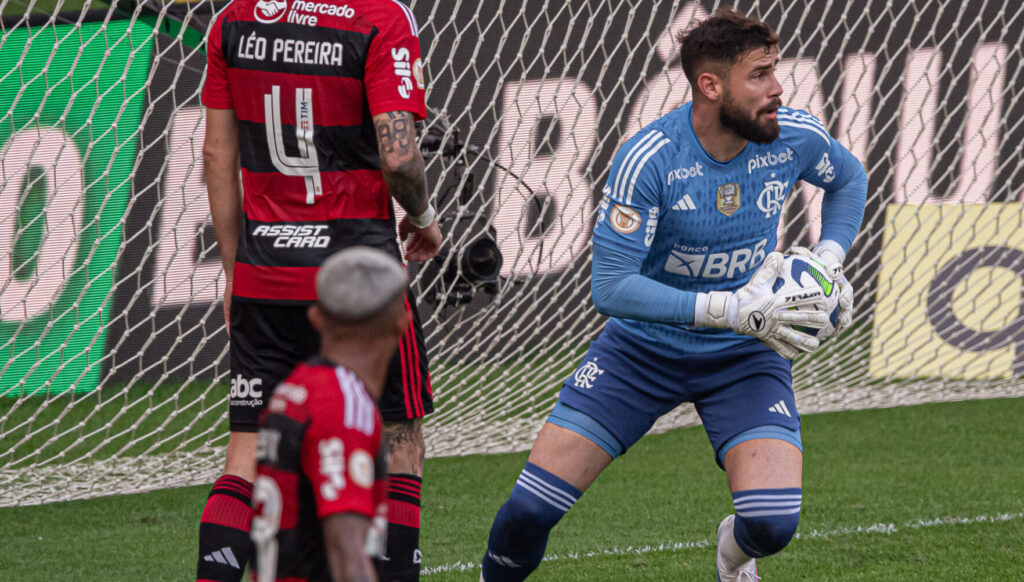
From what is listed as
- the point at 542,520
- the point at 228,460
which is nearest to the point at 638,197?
the point at 542,520

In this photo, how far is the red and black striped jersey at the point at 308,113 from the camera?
2725 mm

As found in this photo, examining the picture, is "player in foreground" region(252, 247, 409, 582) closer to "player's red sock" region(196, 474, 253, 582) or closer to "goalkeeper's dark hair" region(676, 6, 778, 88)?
"player's red sock" region(196, 474, 253, 582)

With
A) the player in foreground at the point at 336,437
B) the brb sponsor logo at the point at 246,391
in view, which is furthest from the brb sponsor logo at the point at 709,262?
the player in foreground at the point at 336,437

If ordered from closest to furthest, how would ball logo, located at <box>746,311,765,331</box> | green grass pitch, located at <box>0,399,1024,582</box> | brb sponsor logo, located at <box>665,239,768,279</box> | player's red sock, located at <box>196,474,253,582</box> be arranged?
player's red sock, located at <box>196,474,253,582</box>
ball logo, located at <box>746,311,765,331</box>
brb sponsor logo, located at <box>665,239,768,279</box>
green grass pitch, located at <box>0,399,1024,582</box>

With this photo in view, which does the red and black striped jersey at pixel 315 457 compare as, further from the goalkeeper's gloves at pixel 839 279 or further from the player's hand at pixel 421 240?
the goalkeeper's gloves at pixel 839 279

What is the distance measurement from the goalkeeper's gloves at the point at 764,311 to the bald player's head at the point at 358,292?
138 cm

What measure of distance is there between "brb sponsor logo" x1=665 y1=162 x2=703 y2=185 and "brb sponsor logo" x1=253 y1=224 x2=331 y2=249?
3.16ft

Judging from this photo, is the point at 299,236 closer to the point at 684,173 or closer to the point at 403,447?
the point at 403,447

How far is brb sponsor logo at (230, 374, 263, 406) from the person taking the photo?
108 inches

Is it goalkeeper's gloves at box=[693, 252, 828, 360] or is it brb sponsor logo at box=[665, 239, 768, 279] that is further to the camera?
brb sponsor logo at box=[665, 239, 768, 279]

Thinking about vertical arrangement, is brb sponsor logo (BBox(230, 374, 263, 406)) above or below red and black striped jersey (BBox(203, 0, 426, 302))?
below

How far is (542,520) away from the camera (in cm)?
320

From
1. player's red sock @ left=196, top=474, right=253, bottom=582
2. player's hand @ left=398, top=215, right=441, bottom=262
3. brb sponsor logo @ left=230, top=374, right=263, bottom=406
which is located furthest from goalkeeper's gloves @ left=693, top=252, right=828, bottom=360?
player's red sock @ left=196, top=474, right=253, bottom=582

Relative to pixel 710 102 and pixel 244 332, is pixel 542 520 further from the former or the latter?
pixel 710 102
